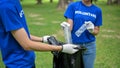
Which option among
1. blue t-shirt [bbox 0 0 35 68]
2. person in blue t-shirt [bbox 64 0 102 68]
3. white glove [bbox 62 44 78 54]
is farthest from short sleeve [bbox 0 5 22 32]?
person in blue t-shirt [bbox 64 0 102 68]

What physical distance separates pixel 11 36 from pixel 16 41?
0.07 m

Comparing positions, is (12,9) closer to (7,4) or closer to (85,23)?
(7,4)

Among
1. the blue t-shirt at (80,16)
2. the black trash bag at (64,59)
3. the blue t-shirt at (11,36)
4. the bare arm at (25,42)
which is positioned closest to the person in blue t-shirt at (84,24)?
the blue t-shirt at (80,16)

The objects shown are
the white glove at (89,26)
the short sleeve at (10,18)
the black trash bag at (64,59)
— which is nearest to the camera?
the short sleeve at (10,18)

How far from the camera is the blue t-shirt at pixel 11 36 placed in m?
3.34


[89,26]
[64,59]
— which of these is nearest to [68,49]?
[64,59]

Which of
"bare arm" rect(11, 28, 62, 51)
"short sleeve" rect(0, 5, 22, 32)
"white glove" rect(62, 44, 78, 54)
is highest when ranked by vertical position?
"short sleeve" rect(0, 5, 22, 32)

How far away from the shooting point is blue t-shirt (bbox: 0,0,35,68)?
3340mm

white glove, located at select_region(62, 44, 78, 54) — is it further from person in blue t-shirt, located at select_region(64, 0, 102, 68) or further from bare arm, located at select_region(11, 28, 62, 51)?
person in blue t-shirt, located at select_region(64, 0, 102, 68)

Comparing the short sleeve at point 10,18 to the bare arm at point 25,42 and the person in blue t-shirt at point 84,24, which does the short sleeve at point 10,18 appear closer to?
the bare arm at point 25,42

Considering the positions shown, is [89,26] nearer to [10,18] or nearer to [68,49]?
[68,49]

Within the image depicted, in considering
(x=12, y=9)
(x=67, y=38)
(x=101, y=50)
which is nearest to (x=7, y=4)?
(x=12, y=9)

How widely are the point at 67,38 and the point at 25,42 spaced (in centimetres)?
89

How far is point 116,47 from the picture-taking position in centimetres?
1245
